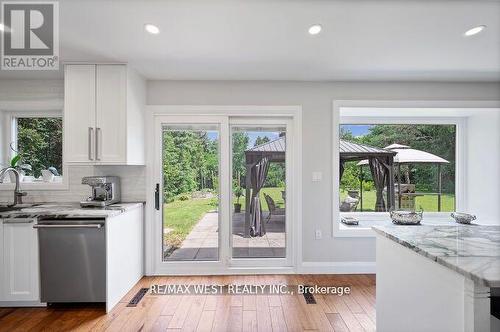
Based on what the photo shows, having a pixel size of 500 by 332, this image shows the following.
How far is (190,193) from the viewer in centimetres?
354

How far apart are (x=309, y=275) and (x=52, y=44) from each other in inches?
143

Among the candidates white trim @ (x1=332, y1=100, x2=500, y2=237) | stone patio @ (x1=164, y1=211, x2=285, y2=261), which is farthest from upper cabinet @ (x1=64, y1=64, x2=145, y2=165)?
white trim @ (x1=332, y1=100, x2=500, y2=237)

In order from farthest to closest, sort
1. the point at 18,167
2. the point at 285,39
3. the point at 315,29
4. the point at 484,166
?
1. the point at 484,166
2. the point at 18,167
3. the point at 285,39
4. the point at 315,29

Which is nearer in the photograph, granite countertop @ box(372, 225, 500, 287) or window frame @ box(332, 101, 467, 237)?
granite countertop @ box(372, 225, 500, 287)

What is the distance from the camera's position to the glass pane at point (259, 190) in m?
3.54

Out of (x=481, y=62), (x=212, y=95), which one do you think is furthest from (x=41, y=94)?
(x=481, y=62)

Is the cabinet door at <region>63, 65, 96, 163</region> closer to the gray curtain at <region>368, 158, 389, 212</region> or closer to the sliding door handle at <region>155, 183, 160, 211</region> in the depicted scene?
the sliding door handle at <region>155, 183, 160, 211</region>

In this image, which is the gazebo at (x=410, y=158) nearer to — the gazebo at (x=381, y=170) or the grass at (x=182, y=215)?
the gazebo at (x=381, y=170)

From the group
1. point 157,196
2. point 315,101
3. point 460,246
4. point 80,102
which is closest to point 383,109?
point 315,101

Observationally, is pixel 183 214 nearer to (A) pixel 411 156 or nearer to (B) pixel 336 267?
(B) pixel 336 267

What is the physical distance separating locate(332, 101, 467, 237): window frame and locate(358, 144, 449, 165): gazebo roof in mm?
327

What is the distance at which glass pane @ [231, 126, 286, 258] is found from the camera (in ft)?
11.6

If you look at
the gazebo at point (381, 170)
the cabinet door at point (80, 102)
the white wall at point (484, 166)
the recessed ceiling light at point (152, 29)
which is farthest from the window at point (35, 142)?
the white wall at point (484, 166)

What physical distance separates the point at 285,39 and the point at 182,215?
2381 mm
